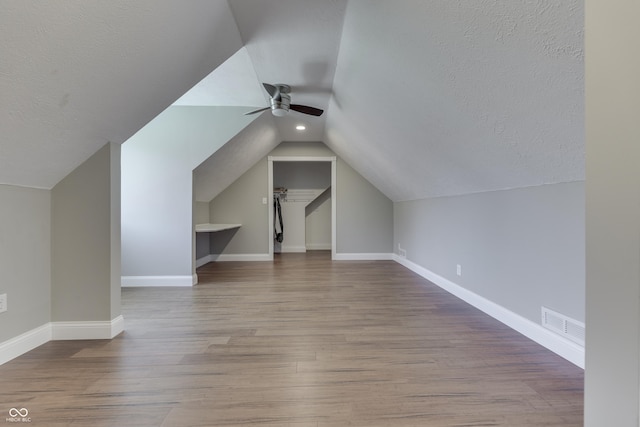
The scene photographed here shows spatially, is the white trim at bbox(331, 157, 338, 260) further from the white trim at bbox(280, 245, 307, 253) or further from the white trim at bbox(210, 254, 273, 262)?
the white trim at bbox(280, 245, 307, 253)

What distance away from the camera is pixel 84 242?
89.9 inches

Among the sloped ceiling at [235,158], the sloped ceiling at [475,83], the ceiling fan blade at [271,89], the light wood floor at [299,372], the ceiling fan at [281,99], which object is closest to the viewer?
the sloped ceiling at [475,83]

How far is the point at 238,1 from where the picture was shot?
1.97 meters

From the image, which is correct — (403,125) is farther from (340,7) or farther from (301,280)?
(301,280)

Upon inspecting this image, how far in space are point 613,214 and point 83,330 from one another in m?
3.07

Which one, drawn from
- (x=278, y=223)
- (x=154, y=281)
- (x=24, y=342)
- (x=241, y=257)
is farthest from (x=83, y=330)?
(x=278, y=223)

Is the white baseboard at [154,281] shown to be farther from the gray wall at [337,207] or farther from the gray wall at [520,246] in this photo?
the gray wall at [520,246]

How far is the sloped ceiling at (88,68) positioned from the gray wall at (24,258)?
0.13 m

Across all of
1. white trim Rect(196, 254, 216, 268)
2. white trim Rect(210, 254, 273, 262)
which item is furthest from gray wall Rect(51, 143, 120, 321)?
white trim Rect(210, 254, 273, 262)

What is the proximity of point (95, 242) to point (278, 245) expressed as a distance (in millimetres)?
5024

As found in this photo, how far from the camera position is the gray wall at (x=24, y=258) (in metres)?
1.92

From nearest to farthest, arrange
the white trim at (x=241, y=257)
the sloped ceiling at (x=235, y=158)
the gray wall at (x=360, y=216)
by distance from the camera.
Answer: the sloped ceiling at (x=235, y=158) < the white trim at (x=241, y=257) < the gray wall at (x=360, y=216)

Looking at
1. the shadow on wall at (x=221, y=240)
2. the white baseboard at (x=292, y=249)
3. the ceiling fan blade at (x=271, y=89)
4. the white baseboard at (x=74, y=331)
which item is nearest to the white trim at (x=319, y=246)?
the white baseboard at (x=292, y=249)

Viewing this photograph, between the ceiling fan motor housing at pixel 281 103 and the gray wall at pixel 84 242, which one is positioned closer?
the gray wall at pixel 84 242
